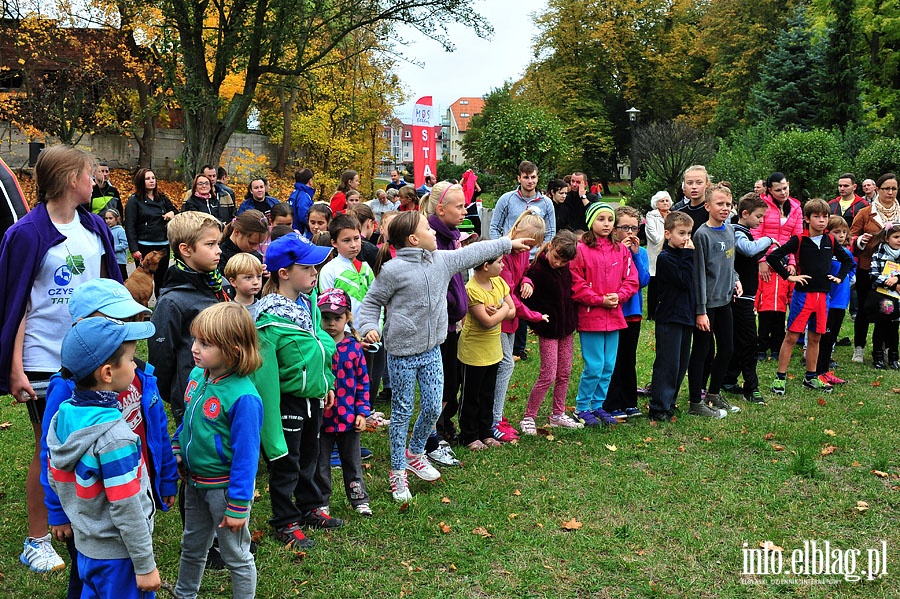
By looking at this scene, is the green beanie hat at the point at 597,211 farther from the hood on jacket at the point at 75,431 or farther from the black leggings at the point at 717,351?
the hood on jacket at the point at 75,431

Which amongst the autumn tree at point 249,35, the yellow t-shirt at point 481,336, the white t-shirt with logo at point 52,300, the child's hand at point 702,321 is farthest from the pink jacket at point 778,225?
the autumn tree at point 249,35

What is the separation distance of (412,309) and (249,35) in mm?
15117

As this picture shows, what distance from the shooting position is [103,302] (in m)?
3.15

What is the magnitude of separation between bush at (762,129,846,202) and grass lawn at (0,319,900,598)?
12.0 meters

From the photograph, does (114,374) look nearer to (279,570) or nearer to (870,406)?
(279,570)

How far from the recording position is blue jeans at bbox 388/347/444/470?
17.5 feet

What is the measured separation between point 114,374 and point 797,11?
125 ft

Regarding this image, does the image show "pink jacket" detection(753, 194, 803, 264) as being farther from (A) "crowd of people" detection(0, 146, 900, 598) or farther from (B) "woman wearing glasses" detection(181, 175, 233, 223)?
(B) "woman wearing glasses" detection(181, 175, 233, 223)

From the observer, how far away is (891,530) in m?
4.88

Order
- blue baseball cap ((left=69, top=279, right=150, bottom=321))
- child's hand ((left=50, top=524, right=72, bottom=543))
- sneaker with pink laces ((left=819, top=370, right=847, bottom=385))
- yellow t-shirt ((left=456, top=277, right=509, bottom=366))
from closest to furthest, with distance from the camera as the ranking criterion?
blue baseball cap ((left=69, top=279, right=150, bottom=321)) < child's hand ((left=50, top=524, right=72, bottom=543)) < yellow t-shirt ((left=456, top=277, right=509, bottom=366)) < sneaker with pink laces ((left=819, top=370, right=847, bottom=385))

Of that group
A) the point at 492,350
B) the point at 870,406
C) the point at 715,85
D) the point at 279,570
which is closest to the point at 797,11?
the point at 715,85

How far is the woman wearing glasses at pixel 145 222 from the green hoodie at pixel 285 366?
6.05 metres

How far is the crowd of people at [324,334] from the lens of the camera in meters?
3.14

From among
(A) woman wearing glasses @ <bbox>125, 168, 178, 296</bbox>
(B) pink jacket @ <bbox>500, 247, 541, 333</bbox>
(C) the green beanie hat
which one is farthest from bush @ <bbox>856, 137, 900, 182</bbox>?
A: (A) woman wearing glasses @ <bbox>125, 168, 178, 296</bbox>
